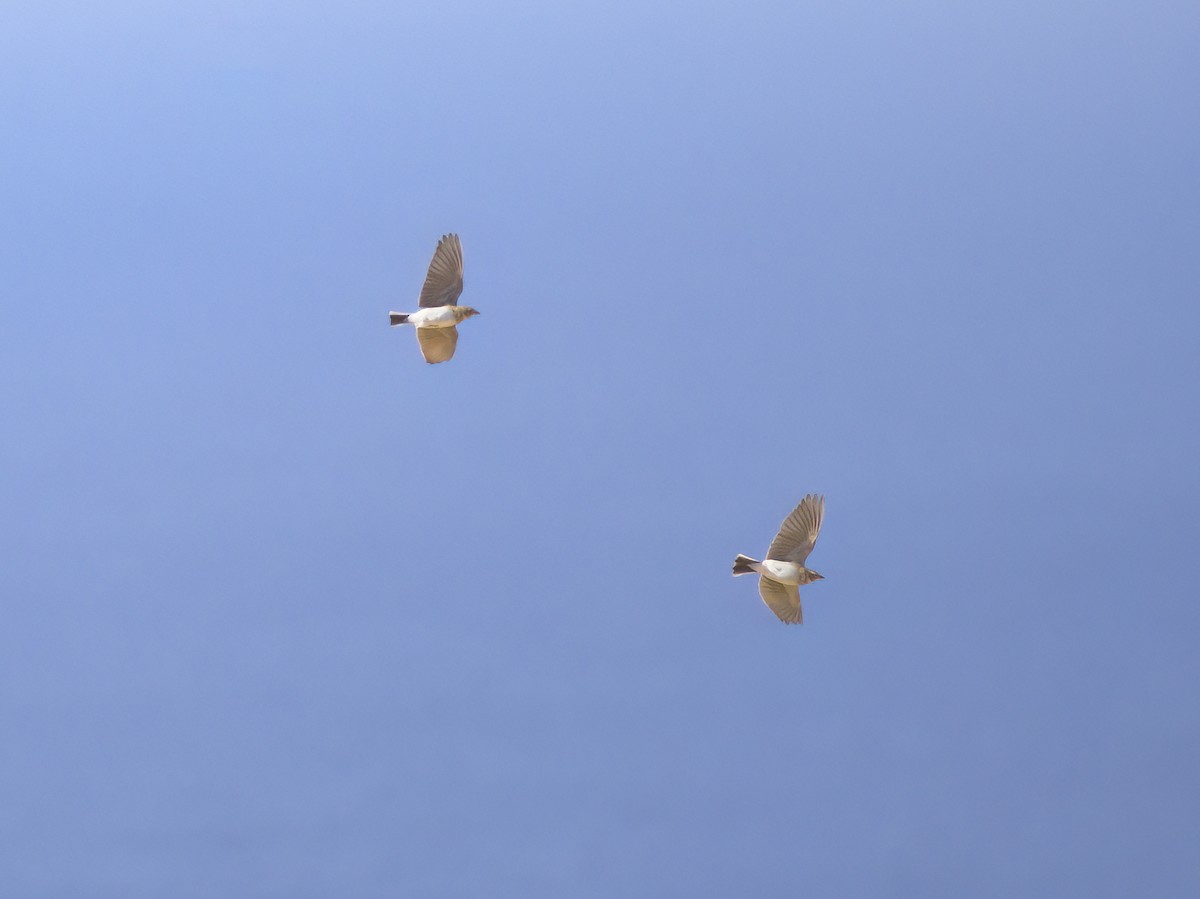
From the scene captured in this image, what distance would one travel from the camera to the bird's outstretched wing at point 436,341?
11.2 metres

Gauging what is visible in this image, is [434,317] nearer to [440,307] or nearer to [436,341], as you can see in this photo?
A: [440,307]

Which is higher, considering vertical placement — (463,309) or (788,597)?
(463,309)

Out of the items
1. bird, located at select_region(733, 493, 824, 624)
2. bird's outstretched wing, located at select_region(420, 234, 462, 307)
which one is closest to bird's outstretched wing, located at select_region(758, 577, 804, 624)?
bird, located at select_region(733, 493, 824, 624)

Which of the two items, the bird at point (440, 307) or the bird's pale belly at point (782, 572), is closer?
the bird's pale belly at point (782, 572)

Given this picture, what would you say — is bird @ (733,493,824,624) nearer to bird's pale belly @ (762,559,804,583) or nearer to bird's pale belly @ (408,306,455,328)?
bird's pale belly @ (762,559,804,583)

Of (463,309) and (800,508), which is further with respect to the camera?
(463,309)

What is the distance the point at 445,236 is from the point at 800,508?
298 cm

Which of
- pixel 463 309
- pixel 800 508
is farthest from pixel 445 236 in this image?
pixel 800 508

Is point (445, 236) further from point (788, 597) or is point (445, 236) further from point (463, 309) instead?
point (788, 597)

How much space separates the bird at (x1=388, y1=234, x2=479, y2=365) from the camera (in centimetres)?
1095

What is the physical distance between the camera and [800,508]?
409 inches

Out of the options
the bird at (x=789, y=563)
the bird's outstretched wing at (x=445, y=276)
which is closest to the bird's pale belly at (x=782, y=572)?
the bird at (x=789, y=563)

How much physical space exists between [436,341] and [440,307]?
0.25 meters

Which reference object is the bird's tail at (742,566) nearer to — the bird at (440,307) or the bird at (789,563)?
the bird at (789,563)
